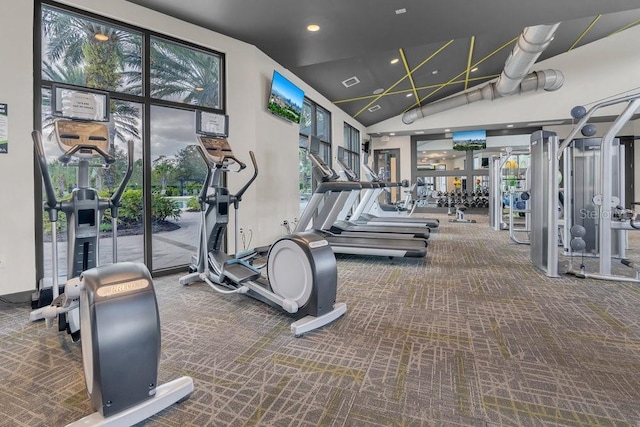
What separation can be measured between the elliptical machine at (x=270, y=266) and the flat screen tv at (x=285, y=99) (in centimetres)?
210

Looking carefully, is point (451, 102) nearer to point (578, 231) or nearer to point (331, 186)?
point (578, 231)

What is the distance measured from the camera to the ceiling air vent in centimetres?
760

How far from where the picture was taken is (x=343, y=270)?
182 inches

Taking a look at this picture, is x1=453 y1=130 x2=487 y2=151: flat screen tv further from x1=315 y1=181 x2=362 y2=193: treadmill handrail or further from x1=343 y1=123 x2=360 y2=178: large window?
x1=315 y1=181 x2=362 y2=193: treadmill handrail

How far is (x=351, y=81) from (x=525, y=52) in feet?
11.6

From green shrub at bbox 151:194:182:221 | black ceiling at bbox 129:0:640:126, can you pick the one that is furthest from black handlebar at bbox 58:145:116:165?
black ceiling at bbox 129:0:640:126

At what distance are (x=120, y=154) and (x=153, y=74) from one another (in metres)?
Answer: 1.10

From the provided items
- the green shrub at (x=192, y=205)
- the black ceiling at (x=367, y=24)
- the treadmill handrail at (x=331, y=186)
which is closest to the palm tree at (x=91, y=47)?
the black ceiling at (x=367, y=24)

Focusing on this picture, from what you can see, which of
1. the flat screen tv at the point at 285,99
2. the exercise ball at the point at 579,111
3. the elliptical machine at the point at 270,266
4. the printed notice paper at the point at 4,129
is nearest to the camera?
the elliptical machine at the point at 270,266

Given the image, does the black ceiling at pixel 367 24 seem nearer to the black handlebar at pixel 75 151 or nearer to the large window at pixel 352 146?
the black handlebar at pixel 75 151

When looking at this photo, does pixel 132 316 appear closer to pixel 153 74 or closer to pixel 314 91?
pixel 153 74

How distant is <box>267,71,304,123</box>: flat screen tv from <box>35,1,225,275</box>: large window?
97 cm

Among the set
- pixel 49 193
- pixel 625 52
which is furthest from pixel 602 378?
pixel 625 52

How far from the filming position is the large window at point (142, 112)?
140 inches
